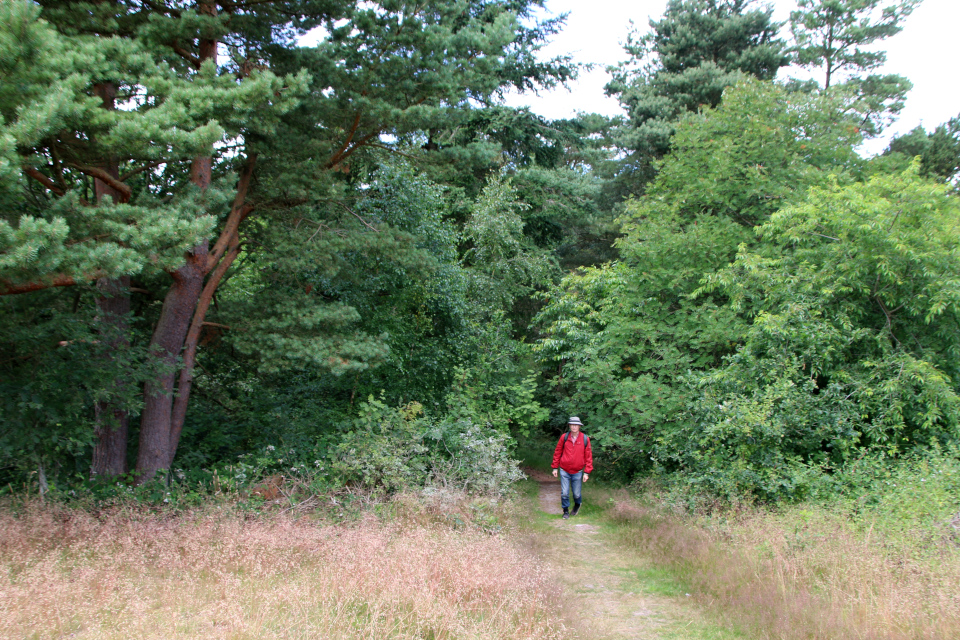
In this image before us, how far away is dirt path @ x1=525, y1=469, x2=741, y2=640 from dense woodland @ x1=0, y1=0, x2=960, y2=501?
1739 mm

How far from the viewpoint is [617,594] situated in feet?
21.9

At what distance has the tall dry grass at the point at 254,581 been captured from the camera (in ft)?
14.6

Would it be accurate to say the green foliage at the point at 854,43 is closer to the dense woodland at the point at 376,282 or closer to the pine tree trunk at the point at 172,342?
the dense woodland at the point at 376,282

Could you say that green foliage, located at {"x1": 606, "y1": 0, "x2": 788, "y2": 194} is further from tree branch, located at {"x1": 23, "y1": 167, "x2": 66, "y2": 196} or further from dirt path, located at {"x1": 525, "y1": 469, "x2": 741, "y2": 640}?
tree branch, located at {"x1": 23, "y1": 167, "x2": 66, "y2": 196}

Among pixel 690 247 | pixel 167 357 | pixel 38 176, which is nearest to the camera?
pixel 38 176

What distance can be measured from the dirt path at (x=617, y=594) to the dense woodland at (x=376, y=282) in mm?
1739

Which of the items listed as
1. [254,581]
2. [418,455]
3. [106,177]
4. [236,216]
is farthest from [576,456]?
[106,177]

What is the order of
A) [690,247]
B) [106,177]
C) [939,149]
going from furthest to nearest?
1. [939,149]
2. [690,247]
3. [106,177]

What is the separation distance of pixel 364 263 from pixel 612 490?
7178 millimetres

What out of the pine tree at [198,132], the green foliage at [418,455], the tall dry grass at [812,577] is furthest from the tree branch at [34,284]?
the tall dry grass at [812,577]

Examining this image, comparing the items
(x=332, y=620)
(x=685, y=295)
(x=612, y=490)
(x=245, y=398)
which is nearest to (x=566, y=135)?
(x=685, y=295)

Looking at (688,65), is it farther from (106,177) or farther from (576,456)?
(106,177)

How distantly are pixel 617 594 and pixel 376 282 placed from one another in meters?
8.04

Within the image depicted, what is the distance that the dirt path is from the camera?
18.4 ft
